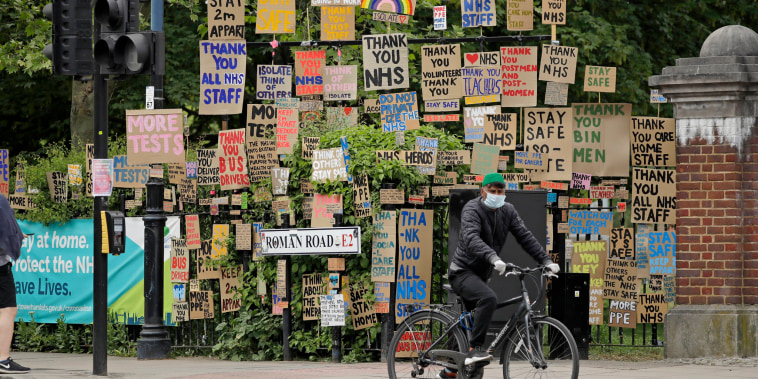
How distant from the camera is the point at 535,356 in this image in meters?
7.98

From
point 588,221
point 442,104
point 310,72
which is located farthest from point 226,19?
point 588,221

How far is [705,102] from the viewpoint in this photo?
35.3 feet

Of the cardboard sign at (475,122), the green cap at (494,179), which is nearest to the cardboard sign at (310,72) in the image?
the cardboard sign at (475,122)

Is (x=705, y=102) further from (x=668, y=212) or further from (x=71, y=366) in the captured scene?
(x=71, y=366)

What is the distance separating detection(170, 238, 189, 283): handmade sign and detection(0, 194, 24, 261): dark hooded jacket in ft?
10.5

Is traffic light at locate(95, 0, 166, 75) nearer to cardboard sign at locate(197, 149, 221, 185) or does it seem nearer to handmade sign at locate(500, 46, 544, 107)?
cardboard sign at locate(197, 149, 221, 185)

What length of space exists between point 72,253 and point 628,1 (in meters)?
14.2

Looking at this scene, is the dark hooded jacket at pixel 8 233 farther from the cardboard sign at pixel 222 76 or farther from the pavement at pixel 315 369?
the cardboard sign at pixel 222 76

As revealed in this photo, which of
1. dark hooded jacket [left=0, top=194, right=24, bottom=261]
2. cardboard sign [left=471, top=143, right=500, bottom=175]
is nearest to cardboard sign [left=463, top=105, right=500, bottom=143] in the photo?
cardboard sign [left=471, top=143, right=500, bottom=175]

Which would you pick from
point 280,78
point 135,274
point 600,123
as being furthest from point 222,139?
point 600,123

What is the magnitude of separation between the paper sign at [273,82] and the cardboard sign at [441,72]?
1868 millimetres

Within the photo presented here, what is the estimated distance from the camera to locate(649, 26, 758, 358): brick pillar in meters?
10.5

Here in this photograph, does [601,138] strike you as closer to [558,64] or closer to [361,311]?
[558,64]

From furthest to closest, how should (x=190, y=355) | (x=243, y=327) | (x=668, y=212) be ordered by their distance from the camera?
(x=190, y=355) → (x=243, y=327) → (x=668, y=212)
